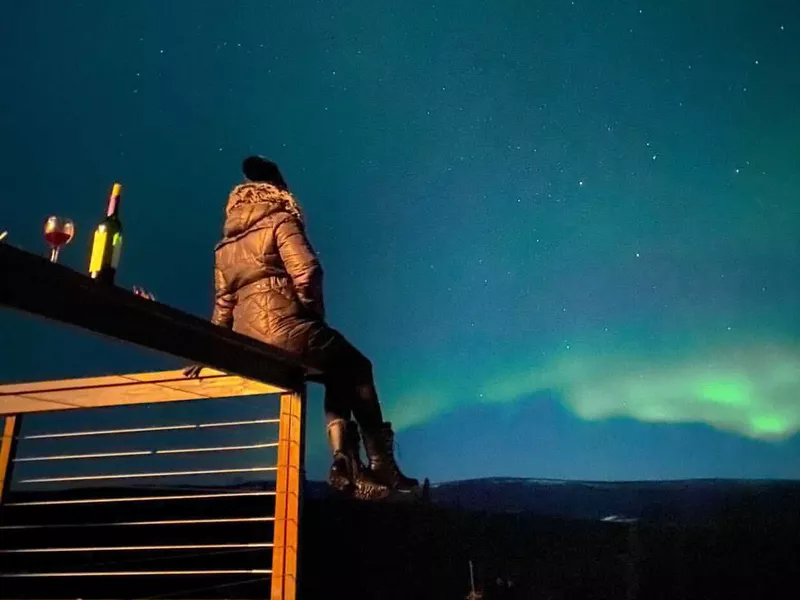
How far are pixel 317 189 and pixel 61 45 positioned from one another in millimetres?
4994

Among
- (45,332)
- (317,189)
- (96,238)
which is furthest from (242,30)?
(96,238)

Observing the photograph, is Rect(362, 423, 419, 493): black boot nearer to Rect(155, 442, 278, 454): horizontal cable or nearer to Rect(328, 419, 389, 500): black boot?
Rect(328, 419, 389, 500): black boot

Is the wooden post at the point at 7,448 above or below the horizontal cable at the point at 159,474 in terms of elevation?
above

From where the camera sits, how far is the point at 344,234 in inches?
513

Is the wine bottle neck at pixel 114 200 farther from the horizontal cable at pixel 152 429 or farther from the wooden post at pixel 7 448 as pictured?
the wooden post at pixel 7 448

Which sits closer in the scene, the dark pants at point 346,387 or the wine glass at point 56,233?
the wine glass at point 56,233

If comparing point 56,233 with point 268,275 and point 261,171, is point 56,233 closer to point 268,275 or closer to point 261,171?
point 268,275

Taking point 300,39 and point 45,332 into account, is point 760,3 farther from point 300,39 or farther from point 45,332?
point 45,332

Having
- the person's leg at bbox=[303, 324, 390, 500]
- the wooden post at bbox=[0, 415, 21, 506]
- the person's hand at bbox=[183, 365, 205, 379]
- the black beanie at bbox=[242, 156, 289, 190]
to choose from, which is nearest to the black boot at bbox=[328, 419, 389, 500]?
the person's leg at bbox=[303, 324, 390, 500]

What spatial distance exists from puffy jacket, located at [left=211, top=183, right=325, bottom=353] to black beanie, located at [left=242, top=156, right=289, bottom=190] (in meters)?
0.06

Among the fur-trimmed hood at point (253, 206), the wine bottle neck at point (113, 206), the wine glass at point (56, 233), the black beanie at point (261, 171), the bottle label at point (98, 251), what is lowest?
the bottle label at point (98, 251)

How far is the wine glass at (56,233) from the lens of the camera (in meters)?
1.60

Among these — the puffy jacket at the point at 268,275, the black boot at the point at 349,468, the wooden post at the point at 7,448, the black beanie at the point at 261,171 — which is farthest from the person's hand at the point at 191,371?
the wooden post at the point at 7,448

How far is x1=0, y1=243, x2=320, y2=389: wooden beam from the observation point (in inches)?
49.1
